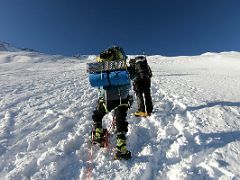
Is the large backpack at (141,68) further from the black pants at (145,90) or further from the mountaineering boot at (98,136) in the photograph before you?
the mountaineering boot at (98,136)

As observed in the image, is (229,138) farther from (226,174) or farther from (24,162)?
(24,162)

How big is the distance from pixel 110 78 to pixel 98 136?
127cm

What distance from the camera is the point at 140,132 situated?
283 inches

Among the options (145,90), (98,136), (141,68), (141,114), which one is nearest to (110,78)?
(98,136)

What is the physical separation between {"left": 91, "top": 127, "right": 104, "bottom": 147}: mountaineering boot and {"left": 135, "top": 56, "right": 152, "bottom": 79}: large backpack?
5.73 ft

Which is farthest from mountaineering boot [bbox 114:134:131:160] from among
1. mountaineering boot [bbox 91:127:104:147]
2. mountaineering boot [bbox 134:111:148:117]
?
mountaineering boot [bbox 134:111:148:117]

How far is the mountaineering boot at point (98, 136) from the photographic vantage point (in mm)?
6453

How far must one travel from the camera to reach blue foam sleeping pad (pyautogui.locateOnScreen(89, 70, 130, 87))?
20.1ft

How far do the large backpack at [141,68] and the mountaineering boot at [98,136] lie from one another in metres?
1.75

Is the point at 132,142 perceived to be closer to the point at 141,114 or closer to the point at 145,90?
the point at 141,114

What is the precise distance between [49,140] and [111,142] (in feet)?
4.34

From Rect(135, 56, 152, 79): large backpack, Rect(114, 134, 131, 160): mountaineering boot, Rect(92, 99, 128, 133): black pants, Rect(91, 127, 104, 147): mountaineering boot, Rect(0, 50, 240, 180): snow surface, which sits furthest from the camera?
Rect(135, 56, 152, 79): large backpack

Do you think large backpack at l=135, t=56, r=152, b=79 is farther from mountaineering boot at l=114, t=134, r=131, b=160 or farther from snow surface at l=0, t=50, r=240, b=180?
mountaineering boot at l=114, t=134, r=131, b=160

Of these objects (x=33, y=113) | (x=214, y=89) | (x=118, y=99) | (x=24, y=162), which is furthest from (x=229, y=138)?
(x=214, y=89)
